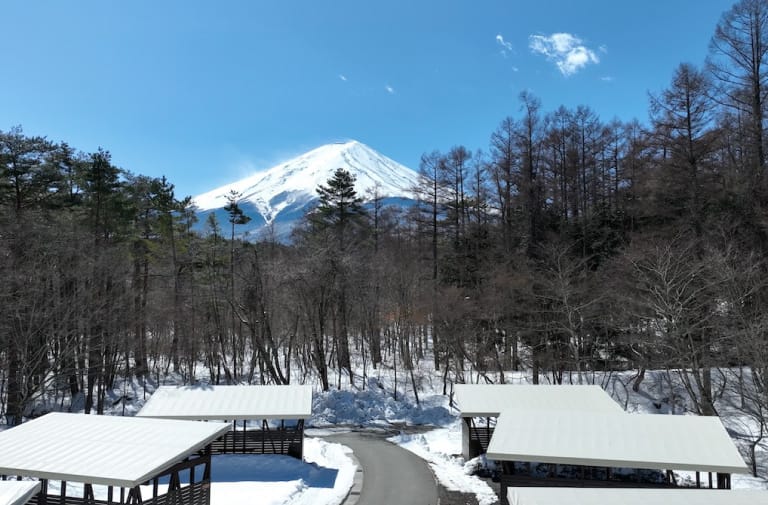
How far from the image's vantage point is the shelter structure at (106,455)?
1014cm

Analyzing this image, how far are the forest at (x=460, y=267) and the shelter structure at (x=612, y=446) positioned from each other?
18.7 ft

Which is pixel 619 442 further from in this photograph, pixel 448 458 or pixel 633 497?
pixel 448 458

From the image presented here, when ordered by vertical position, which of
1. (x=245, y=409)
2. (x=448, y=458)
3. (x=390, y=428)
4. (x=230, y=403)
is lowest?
(x=390, y=428)

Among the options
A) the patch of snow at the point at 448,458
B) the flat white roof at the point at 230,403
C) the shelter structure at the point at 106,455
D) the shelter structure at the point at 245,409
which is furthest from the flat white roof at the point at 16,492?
the patch of snow at the point at 448,458

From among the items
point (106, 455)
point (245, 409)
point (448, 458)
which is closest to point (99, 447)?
point (106, 455)

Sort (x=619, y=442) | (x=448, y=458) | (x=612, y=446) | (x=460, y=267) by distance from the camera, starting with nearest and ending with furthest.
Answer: (x=612, y=446)
(x=619, y=442)
(x=448, y=458)
(x=460, y=267)

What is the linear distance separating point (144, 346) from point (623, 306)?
2757 centimetres

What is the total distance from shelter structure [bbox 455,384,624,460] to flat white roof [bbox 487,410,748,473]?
3.32 m

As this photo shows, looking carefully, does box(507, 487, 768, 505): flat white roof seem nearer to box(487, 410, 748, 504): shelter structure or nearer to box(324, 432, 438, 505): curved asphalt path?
box(487, 410, 748, 504): shelter structure

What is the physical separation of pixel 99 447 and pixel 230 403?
26.7 ft

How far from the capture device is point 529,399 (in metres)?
19.5

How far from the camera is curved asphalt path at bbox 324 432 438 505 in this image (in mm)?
14867

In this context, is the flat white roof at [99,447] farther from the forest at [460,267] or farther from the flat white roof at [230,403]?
the forest at [460,267]

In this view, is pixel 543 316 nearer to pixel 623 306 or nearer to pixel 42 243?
pixel 623 306
